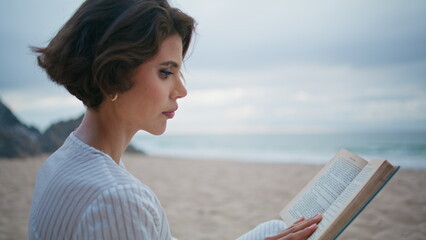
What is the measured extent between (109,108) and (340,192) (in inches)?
31.5

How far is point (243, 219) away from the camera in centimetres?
347

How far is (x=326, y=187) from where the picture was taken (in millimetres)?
1186

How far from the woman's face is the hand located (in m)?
0.50

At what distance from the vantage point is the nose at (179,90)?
38.9 inches

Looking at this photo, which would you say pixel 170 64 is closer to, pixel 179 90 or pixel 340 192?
pixel 179 90

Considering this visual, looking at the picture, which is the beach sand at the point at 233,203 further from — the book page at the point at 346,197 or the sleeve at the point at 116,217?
the sleeve at the point at 116,217

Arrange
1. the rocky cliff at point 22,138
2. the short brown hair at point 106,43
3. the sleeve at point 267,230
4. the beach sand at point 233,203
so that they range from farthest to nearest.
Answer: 1. the rocky cliff at point 22,138
2. the beach sand at point 233,203
3. the sleeve at point 267,230
4. the short brown hair at point 106,43

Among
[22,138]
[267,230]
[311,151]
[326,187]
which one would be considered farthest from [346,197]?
Result: [311,151]

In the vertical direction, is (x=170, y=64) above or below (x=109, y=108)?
above

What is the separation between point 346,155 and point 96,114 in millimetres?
921

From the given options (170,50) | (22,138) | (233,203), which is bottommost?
(22,138)

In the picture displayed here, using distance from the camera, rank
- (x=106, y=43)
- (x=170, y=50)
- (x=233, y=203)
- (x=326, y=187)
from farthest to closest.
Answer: (x=233, y=203) → (x=326, y=187) → (x=170, y=50) → (x=106, y=43)

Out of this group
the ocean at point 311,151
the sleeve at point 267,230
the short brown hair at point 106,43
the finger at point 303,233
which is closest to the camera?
the short brown hair at point 106,43

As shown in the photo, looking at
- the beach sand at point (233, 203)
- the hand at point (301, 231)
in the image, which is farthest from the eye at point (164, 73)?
the beach sand at point (233, 203)
